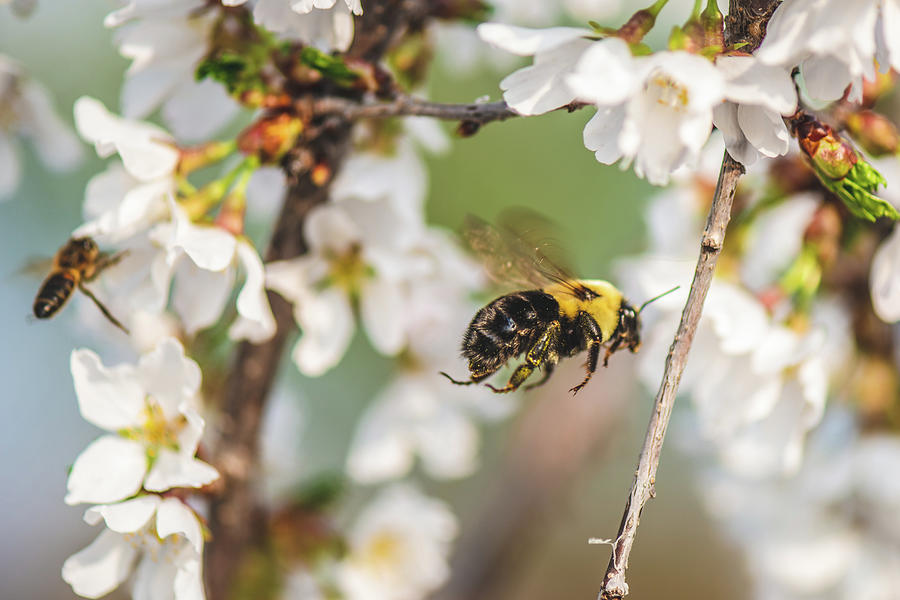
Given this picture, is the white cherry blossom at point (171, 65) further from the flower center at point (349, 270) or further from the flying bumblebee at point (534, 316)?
the flying bumblebee at point (534, 316)

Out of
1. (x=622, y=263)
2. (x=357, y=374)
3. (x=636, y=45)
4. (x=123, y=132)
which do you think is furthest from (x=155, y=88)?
(x=357, y=374)

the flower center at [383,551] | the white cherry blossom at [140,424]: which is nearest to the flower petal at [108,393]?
the white cherry blossom at [140,424]

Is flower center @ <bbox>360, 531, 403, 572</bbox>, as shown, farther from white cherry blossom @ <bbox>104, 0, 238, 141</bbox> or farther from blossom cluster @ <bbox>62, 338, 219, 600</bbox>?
white cherry blossom @ <bbox>104, 0, 238, 141</bbox>

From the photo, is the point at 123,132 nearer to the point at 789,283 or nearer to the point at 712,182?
the point at 789,283

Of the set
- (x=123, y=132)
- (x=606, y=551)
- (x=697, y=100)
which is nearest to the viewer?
(x=697, y=100)

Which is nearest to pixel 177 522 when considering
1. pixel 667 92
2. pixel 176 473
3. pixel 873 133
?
pixel 176 473

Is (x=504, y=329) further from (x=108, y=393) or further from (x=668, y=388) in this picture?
(x=108, y=393)
